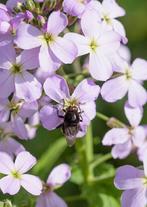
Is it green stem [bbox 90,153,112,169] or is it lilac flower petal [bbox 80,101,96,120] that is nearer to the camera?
lilac flower petal [bbox 80,101,96,120]

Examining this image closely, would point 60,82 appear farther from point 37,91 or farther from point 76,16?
point 76,16

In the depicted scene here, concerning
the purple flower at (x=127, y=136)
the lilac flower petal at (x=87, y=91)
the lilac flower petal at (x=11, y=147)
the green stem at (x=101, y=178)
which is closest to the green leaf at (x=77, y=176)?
the green stem at (x=101, y=178)

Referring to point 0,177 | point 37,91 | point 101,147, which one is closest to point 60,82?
point 37,91

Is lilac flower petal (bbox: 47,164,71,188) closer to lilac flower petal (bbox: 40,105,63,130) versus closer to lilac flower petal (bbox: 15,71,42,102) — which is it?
lilac flower petal (bbox: 40,105,63,130)

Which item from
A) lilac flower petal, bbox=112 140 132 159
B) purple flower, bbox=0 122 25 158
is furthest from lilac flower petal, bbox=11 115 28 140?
lilac flower petal, bbox=112 140 132 159

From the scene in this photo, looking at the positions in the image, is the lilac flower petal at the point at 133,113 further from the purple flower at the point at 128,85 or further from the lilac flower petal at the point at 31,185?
the lilac flower petal at the point at 31,185

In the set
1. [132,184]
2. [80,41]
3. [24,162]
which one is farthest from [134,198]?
[80,41]
